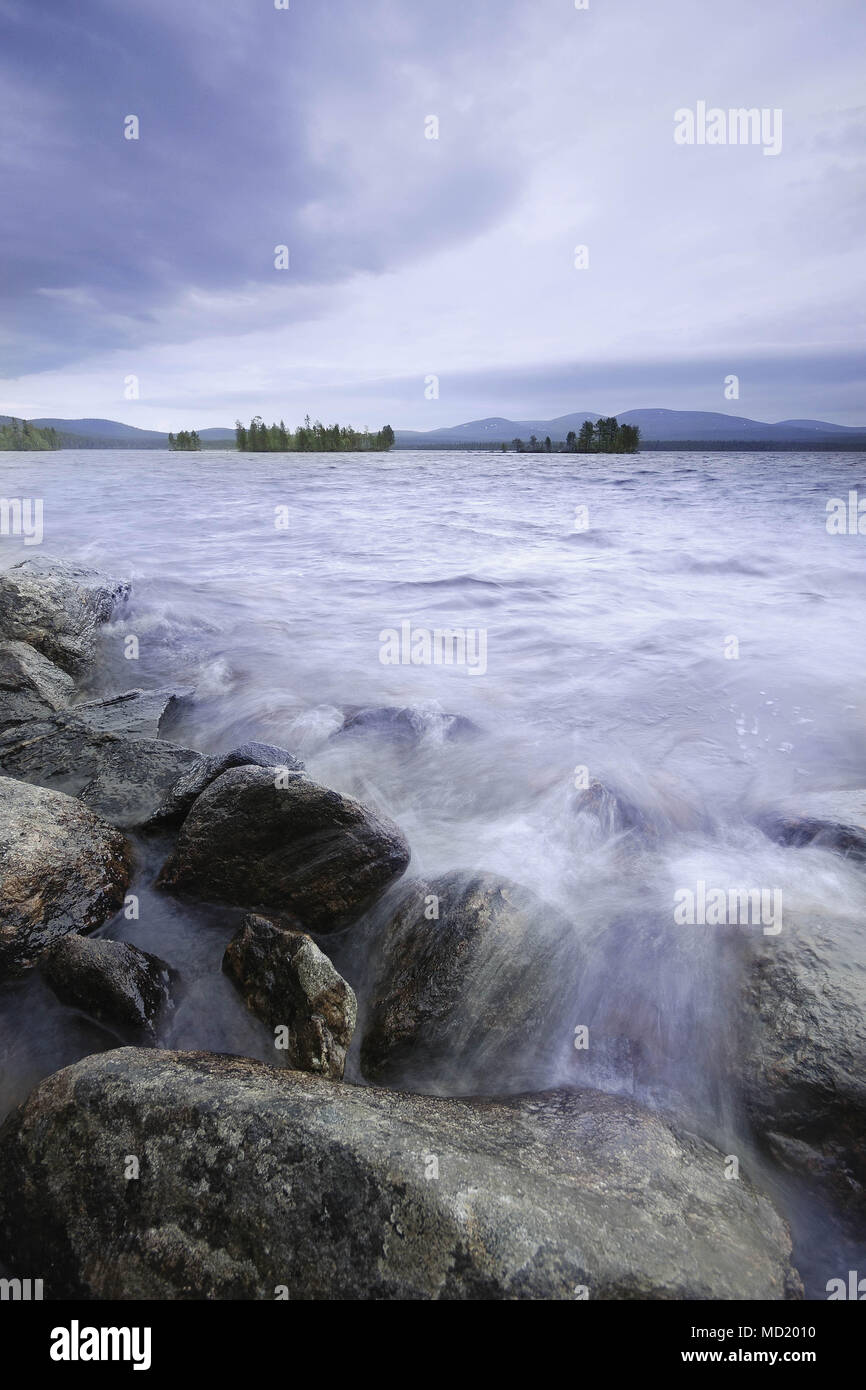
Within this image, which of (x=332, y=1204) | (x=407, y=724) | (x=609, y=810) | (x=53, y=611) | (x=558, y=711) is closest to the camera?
(x=332, y=1204)

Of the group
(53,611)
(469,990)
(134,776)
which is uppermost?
(53,611)

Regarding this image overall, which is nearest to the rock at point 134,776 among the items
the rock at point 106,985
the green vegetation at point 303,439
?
the rock at point 106,985

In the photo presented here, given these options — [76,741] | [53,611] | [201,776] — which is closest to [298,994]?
[201,776]

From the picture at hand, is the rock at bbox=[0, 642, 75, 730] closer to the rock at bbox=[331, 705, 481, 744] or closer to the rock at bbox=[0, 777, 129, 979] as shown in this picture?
the rock at bbox=[0, 777, 129, 979]

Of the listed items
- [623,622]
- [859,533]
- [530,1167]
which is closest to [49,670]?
[530,1167]

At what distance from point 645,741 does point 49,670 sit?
6109mm

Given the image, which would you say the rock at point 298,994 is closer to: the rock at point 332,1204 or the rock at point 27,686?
the rock at point 332,1204

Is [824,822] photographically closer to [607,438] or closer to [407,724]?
[407,724]

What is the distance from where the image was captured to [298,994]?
2955 mm

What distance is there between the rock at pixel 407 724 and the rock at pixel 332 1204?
4119 millimetres

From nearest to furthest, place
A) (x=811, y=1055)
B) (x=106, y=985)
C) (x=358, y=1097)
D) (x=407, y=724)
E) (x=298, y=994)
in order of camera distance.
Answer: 1. (x=358, y=1097)
2. (x=811, y=1055)
3. (x=298, y=994)
4. (x=106, y=985)
5. (x=407, y=724)

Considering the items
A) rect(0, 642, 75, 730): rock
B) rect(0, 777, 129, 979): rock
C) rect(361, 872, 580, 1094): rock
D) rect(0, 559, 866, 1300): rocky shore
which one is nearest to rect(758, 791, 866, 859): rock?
rect(0, 559, 866, 1300): rocky shore

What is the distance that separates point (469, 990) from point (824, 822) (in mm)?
2861
